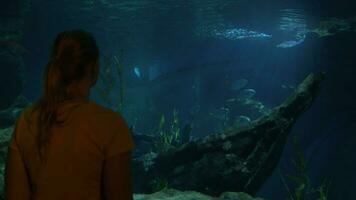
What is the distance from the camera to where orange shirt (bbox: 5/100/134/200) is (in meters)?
2.12

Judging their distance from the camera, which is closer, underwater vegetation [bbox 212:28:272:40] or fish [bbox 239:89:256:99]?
fish [bbox 239:89:256:99]

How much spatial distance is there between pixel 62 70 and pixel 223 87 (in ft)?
98.0

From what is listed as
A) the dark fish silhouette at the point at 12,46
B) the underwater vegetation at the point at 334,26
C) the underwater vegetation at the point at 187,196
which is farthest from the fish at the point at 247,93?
the underwater vegetation at the point at 187,196

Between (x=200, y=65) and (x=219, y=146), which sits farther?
(x=200, y=65)

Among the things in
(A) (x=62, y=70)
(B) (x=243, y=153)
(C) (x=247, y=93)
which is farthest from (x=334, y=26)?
(A) (x=62, y=70)

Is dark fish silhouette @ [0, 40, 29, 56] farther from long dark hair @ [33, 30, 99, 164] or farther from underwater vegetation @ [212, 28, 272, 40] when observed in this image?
long dark hair @ [33, 30, 99, 164]

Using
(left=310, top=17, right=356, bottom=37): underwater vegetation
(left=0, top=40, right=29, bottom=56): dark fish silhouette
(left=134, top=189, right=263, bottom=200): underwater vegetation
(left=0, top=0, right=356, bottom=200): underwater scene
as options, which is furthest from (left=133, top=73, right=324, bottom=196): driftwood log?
(left=310, top=17, right=356, bottom=37): underwater vegetation

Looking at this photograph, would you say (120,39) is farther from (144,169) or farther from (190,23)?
(144,169)

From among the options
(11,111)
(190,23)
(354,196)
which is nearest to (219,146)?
(11,111)

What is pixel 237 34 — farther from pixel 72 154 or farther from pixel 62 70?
pixel 72 154

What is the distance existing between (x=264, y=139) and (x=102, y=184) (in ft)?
23.2

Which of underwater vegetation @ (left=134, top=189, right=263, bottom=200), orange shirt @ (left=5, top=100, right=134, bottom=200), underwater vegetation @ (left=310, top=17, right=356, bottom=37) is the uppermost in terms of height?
orange shirt @ (left=5, top=100, right=134, bottom=200)

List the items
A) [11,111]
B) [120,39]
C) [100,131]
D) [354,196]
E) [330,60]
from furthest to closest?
[120,39] → [330,60] → [354,196] → [11,111] → [100,131]

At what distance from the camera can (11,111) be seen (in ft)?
52.1
